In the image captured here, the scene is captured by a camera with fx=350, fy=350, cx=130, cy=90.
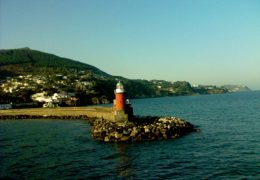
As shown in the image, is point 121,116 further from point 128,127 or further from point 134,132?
point 134,132

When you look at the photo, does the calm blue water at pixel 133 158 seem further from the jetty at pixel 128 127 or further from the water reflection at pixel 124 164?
the jetty at pixel 128 127

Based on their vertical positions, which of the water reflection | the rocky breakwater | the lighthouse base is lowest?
the water reflection

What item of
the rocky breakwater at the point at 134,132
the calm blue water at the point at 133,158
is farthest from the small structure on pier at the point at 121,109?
the calm blue water at the point at 133,158

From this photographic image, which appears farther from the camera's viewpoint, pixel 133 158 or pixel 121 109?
pixel 121 109

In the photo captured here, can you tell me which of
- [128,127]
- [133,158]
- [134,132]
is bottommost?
[133,158]

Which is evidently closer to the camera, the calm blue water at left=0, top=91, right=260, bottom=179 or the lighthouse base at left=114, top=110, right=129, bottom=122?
the calm blue water at left=0, top=91, right=260, bottom=179

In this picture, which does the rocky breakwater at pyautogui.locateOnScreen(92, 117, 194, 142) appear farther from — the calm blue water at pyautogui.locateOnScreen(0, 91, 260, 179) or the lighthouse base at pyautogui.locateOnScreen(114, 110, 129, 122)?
the lighthouse base at pyautogui.locateOnScreen(114, 110, 129, 122)

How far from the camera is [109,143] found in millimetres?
34219

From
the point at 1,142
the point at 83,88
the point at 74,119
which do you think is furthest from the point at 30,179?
the point at 83,88

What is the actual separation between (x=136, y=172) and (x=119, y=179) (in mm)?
1945

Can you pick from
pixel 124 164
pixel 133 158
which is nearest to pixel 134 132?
pixel 133 158

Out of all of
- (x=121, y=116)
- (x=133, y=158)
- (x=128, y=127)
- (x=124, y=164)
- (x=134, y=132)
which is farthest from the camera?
(x=121, y=116)

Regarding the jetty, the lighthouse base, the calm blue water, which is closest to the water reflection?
the calm blue water

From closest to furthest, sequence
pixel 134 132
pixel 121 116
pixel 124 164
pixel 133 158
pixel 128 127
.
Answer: pixel 124 164 < pixel 133 158 < pixel 134 132 < pixel 128 127 < pixel 121 116
